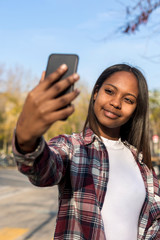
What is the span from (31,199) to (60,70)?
31.1 ft

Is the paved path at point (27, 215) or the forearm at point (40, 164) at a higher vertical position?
the forearm at point (40, 164)

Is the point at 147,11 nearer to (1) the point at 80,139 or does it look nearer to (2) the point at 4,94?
(1) the point at 80,139

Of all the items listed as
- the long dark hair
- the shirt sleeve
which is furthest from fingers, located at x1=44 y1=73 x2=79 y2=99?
the long dark hair

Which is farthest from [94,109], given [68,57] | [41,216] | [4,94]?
[4,94]

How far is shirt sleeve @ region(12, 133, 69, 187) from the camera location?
1.04 meters

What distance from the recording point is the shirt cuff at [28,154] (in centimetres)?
103

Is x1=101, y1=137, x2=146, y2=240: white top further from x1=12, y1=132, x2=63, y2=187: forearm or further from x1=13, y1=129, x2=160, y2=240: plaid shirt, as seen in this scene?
x1=12, y1=132, x2=63, y2=187: forearm

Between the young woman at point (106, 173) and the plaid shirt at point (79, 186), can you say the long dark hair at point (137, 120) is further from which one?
the plaid shirt at point (79, 186)

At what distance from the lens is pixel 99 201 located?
4.81 feet

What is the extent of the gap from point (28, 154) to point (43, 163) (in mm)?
111

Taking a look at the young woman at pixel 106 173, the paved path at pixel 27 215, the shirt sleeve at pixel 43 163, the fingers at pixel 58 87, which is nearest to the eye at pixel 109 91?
the young woman at pixel 106 173

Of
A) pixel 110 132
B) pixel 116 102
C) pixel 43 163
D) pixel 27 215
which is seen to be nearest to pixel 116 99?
pixel 116 102

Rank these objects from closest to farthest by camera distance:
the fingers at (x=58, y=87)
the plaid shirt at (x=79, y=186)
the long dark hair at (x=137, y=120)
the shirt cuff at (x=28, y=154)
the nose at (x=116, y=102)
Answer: the fingers at (x=58, y=87) < the shirt cuff at (x=28, y=154) < the plaid shirt at (x=79, y=186) < the nose at (x=116, y=102) < the long dark hair at (x=137, y=120)

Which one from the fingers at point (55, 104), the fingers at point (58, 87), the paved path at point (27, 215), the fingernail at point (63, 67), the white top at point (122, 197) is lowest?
the paved path at point (27, 215)
